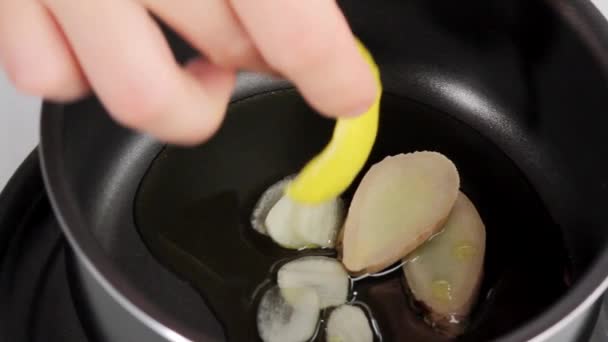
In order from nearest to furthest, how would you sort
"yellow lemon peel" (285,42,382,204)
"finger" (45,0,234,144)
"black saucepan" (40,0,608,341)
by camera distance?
"finger" (45,0,234,144)
"yellow lemon peel" (285,42,382,204)
"black saucepan" (40,0,608,341)

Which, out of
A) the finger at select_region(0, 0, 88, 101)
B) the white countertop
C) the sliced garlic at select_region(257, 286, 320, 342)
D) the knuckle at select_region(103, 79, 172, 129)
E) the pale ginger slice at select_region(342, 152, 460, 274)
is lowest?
the sliced garlic at select_region(257, 286, 320, 342)

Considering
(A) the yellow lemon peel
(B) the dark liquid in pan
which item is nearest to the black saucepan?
(B) the dark liquid in pan

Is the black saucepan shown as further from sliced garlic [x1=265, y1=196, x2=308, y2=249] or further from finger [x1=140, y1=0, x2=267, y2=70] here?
finger [x1=140, y1=0, x2=267, y2=70]

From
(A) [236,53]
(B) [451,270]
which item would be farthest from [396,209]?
(A) [236,53]

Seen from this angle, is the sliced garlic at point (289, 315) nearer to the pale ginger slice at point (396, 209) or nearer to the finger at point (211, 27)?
the pale ginger slice at point (396, 209)

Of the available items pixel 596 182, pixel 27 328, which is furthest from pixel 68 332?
pixel 596 182
